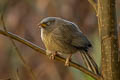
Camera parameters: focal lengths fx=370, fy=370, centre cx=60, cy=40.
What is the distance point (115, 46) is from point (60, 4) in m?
3.54

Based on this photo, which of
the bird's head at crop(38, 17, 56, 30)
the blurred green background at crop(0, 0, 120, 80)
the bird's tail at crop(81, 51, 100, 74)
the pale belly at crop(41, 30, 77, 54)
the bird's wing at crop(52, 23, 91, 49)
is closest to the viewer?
the bird's tail at crop(81, 51, 100, 74)

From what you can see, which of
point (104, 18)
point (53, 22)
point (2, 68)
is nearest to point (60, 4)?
point (2, 68)

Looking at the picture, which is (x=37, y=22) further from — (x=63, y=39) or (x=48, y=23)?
(x=63, y=39)

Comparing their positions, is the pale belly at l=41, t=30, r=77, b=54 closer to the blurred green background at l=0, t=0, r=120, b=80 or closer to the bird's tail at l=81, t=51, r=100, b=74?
the bird's tail at l=81, t=51, r=100, b=74

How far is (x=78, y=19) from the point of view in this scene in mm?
5875

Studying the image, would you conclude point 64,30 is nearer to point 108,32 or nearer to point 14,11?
point 108,32

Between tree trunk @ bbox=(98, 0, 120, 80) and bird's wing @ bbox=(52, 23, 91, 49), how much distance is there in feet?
2.33

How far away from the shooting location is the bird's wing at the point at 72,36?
286 cm

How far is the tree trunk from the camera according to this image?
209cm

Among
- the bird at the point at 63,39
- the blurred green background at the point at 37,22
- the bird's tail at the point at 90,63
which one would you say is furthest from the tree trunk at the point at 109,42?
the blurred green background at the point at 37,22

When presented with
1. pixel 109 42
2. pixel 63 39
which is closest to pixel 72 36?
pixel 63 39

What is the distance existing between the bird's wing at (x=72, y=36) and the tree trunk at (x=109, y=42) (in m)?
0.71

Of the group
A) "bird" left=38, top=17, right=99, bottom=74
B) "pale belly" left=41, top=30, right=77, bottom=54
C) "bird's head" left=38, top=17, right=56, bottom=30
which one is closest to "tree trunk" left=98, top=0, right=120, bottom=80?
"bird" left=38, top=17, right=99, bottom=74

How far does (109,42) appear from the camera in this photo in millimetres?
2100
